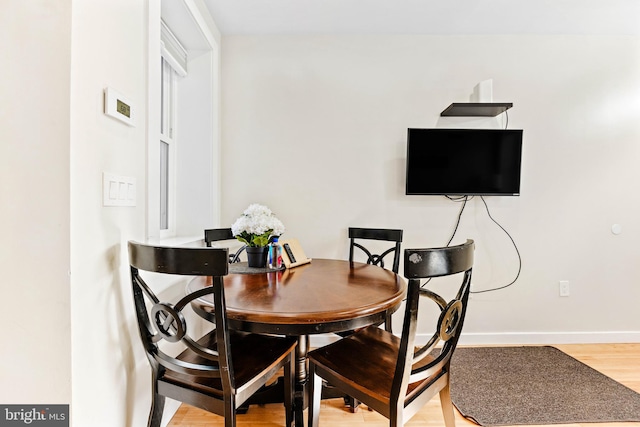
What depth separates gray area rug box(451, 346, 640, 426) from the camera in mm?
1666

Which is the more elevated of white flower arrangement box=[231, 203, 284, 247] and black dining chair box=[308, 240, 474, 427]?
white flower arrangement box=[231, 203, 284, 247]

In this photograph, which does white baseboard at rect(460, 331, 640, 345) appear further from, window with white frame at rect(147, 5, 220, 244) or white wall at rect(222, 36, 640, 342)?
window with white frame at rect(147, 5, 220, 244)

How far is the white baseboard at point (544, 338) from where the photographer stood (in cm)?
252

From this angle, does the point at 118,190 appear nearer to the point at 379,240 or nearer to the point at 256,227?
the point at 256,227

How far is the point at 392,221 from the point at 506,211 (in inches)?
36.4

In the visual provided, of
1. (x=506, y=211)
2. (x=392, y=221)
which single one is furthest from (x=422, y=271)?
(x=506, y=211)

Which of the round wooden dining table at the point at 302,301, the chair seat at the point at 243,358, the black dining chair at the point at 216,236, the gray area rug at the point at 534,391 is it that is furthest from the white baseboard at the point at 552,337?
the black dining chair at the point at 216,236

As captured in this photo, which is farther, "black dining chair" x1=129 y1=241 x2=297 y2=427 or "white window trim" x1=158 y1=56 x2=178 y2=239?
"white window trim" x1=158 y1=56 x2=178 y2=239

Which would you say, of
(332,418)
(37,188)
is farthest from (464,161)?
(37,188)

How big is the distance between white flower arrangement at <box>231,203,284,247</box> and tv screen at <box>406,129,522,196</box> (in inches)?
50.0

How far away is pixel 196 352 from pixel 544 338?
2730 mm

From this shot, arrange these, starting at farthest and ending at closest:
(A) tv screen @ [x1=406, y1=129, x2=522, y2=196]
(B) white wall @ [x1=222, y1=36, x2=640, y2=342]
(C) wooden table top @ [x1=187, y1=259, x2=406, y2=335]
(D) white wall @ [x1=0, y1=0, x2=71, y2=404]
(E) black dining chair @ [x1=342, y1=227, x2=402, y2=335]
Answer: (B) white wall @ [x1=222, y1=36, x2=640, y2=342], (A) tv screen @ [x1=406, y1=129, x2=522, y2=196], (E) black dining chair @ [x1=342, y1=227, x2=402, y2=335], (C) wooden table top @ [x1=187, y1=259, x2=406, y2=335], (D) white wall @ [x1=0, y1=0, x2=71, y2=404]

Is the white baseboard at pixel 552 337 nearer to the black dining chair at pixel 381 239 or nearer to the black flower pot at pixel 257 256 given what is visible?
the black dining chair at pixel 381 239

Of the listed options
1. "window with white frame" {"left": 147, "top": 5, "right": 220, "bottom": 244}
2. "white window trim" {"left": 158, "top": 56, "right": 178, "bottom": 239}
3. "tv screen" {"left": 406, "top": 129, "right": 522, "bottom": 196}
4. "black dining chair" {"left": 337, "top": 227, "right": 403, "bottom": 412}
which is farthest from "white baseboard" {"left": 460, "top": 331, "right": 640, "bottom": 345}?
"white window trim" {"left": 158, "top": 56, "right": 178, "bottom": 239}
